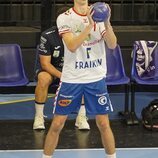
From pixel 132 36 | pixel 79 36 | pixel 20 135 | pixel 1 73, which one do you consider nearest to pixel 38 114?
pixel 20 135

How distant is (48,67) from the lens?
5457 mm

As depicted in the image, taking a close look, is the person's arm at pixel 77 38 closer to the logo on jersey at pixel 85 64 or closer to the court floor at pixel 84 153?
the logo on jersey at pixel 85 64

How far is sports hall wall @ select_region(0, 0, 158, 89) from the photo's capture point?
7574mm

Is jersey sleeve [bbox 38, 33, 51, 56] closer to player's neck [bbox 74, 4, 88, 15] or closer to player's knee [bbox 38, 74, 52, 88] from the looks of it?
player's knee [bbox 38, 74, 52, 88]

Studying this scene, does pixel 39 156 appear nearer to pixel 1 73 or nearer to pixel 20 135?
pixel 20 135

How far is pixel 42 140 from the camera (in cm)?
523

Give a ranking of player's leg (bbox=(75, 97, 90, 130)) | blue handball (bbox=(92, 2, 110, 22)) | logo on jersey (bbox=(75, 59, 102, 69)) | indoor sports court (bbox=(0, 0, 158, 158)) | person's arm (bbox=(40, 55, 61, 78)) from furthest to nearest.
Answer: player's leg (bbox=(75, 97, 90, 130))
person's arm (bbox=(40, 55, 61, 78))
indoor sports court (bbox=(0, 0, 158, 158))
logo on jersey (bbox=(75, 59, 102, 69))
blue handball (bbox=(92, 2, 110, 22))

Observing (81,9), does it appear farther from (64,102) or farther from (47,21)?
(47,21)

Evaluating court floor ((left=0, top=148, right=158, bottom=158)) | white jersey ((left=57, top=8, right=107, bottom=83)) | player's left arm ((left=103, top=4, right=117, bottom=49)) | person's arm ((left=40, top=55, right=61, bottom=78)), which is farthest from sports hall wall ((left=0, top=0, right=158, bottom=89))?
player's left arm ((left=103, top=4, right=117, bottom=49))

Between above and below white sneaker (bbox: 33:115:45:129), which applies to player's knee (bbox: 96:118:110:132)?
above

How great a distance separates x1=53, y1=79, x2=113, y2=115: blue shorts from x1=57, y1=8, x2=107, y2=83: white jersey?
5 centimetres

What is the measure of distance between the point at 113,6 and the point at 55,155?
453 centimetres

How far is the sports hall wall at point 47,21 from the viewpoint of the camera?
757 cm

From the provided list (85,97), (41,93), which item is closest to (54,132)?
(85,97)
